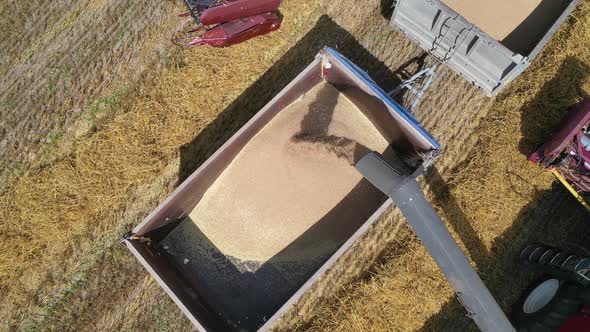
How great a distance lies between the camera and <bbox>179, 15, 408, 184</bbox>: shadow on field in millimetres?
6941

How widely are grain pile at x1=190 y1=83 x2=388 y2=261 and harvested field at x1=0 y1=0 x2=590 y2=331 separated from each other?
0.82 m

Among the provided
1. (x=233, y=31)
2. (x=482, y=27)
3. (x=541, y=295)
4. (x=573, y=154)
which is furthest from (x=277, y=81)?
(x=541, y=295)

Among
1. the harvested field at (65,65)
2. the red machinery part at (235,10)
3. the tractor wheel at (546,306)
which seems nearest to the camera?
the tractor wheel at (546,306)

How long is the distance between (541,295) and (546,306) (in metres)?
0.15

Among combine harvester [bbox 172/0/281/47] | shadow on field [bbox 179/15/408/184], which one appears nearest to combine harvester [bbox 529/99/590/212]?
shadow on field [bbox 179/15/408/184]

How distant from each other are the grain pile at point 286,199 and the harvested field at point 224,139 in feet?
2.67

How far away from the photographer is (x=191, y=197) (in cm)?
593

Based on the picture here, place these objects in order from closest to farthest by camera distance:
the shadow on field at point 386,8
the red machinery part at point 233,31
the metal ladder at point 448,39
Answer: the metal ladder at point 448,39
the red machinery part at point 233,31
the shadow on field at point 386,8

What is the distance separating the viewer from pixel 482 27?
6734mm

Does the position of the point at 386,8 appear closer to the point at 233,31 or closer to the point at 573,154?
the point at 233,31

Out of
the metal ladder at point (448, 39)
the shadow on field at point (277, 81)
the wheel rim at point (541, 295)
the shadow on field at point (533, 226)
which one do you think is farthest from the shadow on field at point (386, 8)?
the wheel rim at point (541, 295)

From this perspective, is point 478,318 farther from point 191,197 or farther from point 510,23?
point 510,23

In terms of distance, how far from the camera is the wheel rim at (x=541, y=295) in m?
6.32

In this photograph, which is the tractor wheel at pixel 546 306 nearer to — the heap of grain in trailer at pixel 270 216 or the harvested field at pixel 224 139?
the harvested field at pixel 224 139
